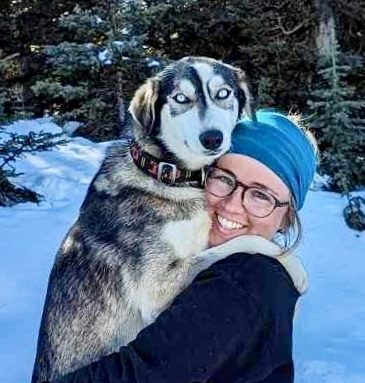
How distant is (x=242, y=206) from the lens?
2.10 meters

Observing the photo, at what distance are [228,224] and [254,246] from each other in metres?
0.26

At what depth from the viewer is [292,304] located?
1.71 metres

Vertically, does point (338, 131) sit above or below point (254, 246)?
below

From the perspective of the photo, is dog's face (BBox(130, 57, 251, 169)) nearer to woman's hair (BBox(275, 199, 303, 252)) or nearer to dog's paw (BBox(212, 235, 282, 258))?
woman's hair (BBox(275, 199, 303, 252))

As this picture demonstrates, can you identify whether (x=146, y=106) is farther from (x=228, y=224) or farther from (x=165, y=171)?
(x=228, y=224)

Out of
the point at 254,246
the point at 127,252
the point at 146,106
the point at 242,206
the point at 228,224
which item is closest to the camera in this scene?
A: the point at 254,246

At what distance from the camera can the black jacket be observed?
1567 millimetres

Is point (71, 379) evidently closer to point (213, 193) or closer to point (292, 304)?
point (292, 304)

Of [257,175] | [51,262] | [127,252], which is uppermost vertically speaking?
[257,175]

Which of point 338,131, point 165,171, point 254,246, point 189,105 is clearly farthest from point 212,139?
point 338,131

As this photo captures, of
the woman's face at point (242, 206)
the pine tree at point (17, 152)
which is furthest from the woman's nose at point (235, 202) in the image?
the pine tree at point (17, 152)

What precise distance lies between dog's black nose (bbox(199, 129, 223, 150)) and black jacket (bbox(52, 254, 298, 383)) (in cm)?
89

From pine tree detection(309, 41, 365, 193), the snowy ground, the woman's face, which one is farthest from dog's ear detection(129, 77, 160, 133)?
pine tree detection(309, 41, 365, 193)

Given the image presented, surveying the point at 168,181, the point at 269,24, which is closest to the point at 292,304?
the point at 168,181
